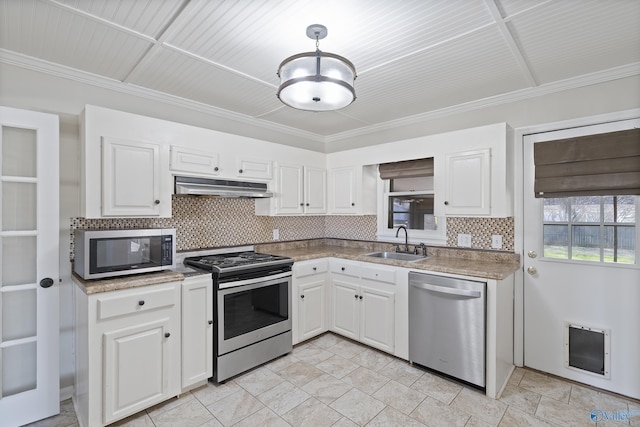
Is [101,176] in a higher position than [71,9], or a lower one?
lower

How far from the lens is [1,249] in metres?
2.07

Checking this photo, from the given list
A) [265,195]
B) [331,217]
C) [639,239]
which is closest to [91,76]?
[265,195]

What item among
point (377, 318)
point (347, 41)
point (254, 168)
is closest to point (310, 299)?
point (377, 318)

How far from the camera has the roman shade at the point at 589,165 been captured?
2.27 meters

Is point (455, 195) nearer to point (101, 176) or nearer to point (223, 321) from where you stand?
point (223, 321)

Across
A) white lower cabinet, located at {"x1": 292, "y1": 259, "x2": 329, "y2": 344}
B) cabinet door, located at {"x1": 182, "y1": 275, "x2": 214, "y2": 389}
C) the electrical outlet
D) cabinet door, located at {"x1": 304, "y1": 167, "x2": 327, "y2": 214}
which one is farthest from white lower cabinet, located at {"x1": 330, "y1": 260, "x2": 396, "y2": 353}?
cabinet door, located at {"x1": 182, "y1": 275, "x2": 214, "y2": 389}

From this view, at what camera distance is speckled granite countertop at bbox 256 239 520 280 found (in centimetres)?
247

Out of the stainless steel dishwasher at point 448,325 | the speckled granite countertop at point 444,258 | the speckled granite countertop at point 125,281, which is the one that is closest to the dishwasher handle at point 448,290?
the stainless steel dishwasher at point 448,325

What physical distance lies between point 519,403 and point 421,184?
2.10 meters

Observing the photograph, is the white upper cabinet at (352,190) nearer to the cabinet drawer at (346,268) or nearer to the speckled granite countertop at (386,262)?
the speckled granite countertop at (386,262)

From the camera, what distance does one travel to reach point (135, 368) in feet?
6.86

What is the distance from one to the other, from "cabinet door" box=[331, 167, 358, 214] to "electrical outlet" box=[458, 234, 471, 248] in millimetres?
1127

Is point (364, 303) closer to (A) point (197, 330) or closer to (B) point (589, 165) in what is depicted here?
(A) point (197, 330)

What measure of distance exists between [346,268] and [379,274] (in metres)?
0.41
